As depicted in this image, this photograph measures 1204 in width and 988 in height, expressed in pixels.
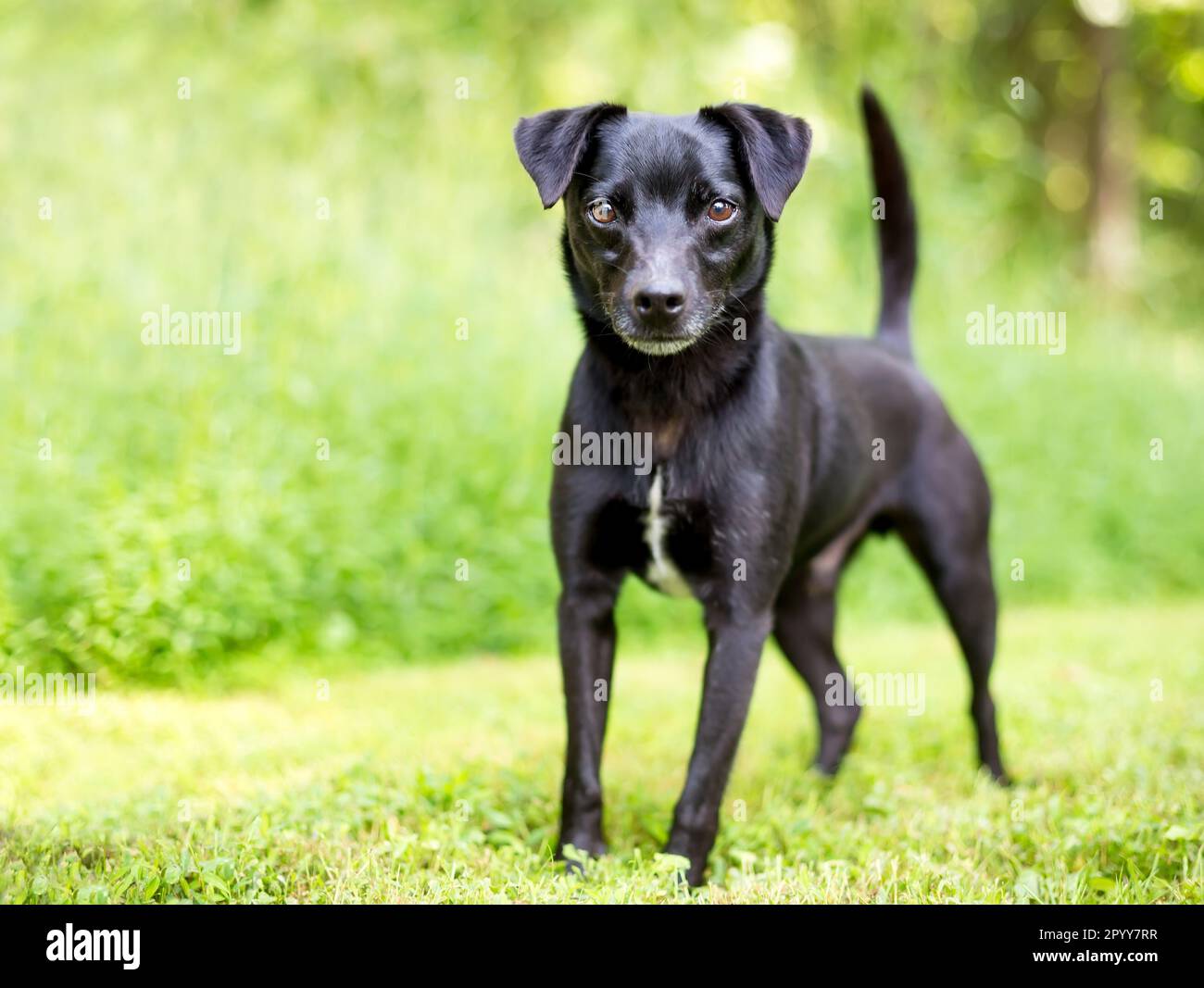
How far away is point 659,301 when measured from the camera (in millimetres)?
2928

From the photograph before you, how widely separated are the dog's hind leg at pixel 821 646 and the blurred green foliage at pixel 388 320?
190 cm

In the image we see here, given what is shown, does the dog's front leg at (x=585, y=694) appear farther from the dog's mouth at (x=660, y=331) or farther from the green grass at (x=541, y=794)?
the dog's mouth at (x=660, y=331)

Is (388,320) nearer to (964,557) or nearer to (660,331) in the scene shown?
(964,557)

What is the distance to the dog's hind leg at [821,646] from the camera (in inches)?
168

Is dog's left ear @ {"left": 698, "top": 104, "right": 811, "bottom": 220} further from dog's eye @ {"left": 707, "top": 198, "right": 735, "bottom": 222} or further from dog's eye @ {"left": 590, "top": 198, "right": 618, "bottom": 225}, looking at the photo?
dog's eye @ {"left": 590, "top": 198, "right": 618, "bottom": 225}

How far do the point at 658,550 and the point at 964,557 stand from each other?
1340mm

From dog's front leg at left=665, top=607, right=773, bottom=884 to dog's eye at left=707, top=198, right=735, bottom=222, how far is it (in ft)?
3.19

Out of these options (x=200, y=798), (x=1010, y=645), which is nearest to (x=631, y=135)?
(x=200, y=798)

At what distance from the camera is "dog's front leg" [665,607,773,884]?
3.07 meters

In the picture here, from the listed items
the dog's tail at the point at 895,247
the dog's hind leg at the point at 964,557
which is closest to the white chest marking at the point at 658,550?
the dog's hind leg at the point at 964,557

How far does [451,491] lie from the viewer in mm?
6023

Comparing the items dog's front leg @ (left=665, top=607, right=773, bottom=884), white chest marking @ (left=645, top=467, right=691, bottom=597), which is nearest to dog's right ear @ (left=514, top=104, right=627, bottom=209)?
white chest marking @ (left=645, top=467, right=691, bottom=597)

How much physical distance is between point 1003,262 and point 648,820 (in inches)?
316

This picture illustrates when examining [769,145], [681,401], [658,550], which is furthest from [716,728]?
[769,145]
